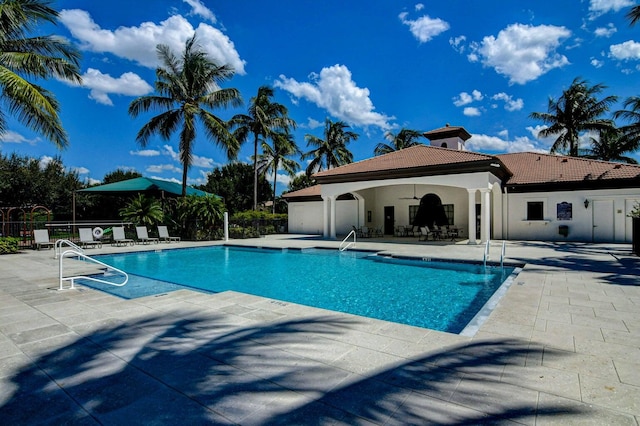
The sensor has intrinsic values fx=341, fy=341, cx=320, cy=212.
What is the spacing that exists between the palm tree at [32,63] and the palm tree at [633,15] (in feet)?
75.4

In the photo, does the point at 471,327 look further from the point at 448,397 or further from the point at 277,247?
the point at 277,247

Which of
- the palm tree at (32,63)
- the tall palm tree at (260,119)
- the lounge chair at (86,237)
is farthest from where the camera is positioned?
the tall palm tree at (260,119)

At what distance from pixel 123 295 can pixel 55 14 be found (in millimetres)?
11119

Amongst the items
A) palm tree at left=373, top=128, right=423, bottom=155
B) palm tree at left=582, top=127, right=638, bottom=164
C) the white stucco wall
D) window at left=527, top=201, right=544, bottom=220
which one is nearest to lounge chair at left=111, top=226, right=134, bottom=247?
the white stucco wall

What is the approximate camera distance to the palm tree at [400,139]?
3822cm

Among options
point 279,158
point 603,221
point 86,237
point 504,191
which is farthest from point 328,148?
point 86,237

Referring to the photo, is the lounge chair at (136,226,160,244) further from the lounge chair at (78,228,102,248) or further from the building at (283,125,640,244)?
the building at (283,125,640,244)

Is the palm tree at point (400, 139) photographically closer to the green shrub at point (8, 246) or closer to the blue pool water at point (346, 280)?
the blue pool water at point (346, 280)

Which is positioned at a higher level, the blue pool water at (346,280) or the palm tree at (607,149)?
the palm tree at (607,149)

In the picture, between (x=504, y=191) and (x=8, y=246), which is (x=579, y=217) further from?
A: (x=8, y=246)

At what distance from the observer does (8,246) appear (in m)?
14.3

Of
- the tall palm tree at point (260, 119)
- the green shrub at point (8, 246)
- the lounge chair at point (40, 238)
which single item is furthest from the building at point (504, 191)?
the green shrub at point (8, 246)

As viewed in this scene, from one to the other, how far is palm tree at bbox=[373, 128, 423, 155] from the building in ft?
49.2

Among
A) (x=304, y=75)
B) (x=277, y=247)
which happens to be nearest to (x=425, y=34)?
(x=304, y=75)
